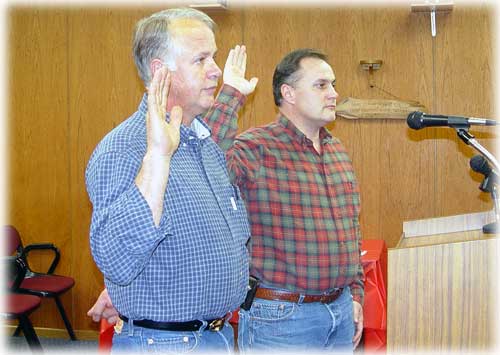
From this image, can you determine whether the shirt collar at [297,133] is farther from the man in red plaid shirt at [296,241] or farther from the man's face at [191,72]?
the man's face at [191,72]

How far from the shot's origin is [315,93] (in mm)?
2539

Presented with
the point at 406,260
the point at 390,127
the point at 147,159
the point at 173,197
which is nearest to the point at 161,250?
the point at 173,197

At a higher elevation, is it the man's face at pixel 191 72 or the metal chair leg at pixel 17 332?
the man's face at pixel 191 72

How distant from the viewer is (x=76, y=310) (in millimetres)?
4648

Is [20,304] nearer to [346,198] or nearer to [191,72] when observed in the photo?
[346,198]

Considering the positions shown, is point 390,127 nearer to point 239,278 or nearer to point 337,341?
point 337,341

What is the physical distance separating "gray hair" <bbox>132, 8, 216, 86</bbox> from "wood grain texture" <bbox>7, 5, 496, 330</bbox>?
2.58m

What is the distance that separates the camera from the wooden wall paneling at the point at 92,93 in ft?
14.9

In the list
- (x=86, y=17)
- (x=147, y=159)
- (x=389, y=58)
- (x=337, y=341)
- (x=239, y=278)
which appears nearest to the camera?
(x=147, y=159)

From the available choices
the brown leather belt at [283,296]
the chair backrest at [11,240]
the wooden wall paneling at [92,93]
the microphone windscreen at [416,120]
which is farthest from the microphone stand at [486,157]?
the chair backrest at [11,240]

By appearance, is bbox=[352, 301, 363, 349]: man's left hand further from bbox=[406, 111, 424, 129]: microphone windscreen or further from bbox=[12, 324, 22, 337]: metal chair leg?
bbox=[12, 324, 22, 337]: metal chair leg

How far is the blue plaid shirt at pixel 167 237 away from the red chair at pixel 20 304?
2376mm

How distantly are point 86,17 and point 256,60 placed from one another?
4.04 feet

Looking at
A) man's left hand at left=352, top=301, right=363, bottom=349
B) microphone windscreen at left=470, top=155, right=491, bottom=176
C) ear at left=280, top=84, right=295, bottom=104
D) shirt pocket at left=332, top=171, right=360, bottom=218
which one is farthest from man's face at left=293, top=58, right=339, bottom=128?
man's left hand at left=352, top=301, right=363, bottom=349
